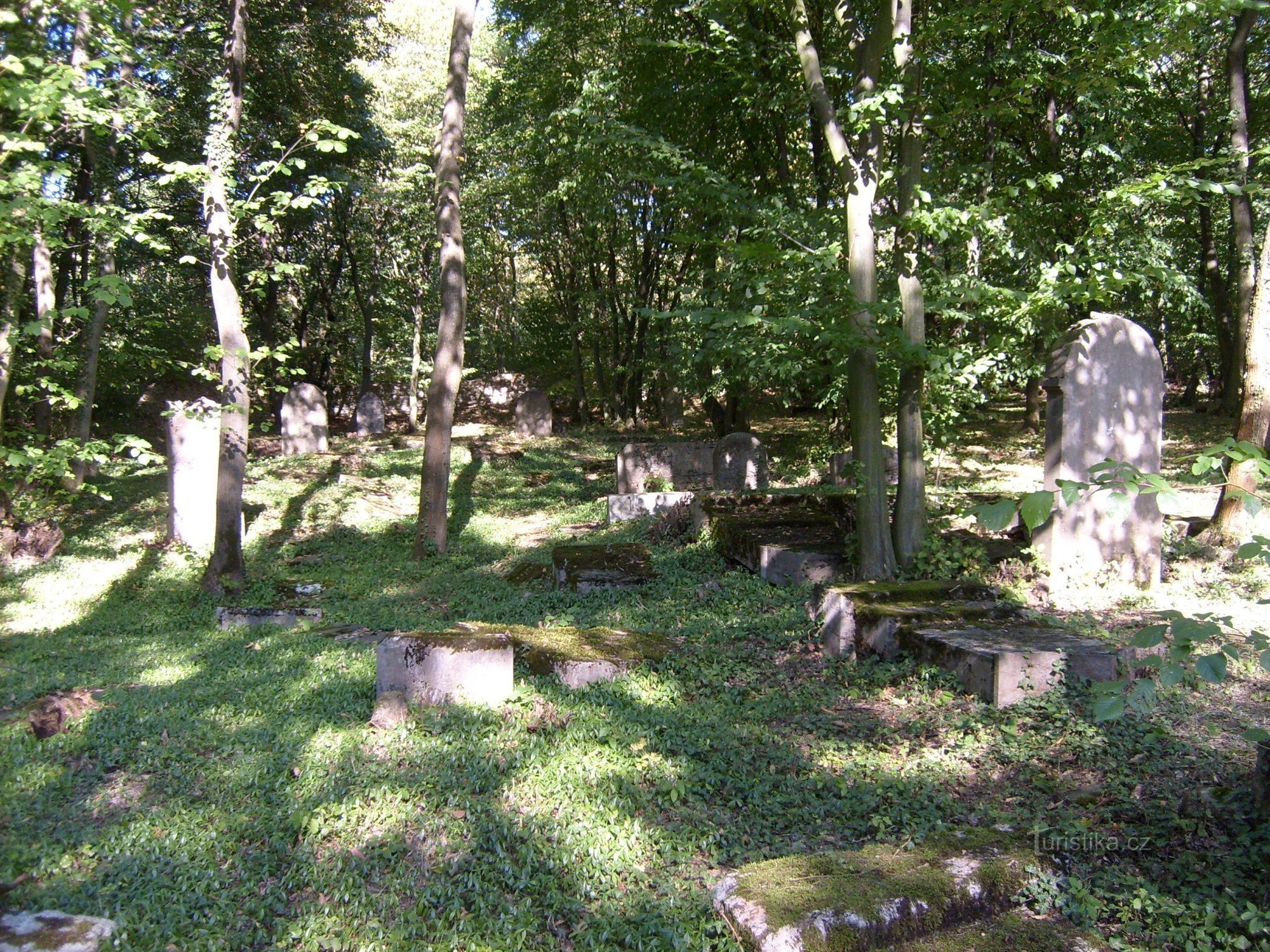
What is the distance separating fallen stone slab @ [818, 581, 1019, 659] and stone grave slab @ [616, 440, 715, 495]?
776cm

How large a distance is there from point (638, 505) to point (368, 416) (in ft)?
41.5

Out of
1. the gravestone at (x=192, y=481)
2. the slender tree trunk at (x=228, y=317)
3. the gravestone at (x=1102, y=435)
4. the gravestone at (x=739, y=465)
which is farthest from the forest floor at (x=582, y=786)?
the gravestone at (x=739, y=465)

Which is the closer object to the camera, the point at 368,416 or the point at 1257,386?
the point at 1257,386

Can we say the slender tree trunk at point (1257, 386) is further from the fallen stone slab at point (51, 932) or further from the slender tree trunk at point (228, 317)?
the slender tree trunk at point (228, 317)

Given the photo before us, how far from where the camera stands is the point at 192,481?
11719 millimetres

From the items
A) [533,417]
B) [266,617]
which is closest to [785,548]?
[266,617]

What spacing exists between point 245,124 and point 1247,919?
19.1m

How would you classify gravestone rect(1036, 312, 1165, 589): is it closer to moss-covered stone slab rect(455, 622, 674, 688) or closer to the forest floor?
the forest floor

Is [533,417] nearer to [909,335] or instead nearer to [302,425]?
[302,425]

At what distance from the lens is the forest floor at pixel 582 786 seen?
10.8 feet

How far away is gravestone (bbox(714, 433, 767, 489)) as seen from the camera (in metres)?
14.0

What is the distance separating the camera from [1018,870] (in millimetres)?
3303

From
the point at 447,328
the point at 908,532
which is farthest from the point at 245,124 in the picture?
the point at 908,532

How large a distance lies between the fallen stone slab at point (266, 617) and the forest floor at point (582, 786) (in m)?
0.46
